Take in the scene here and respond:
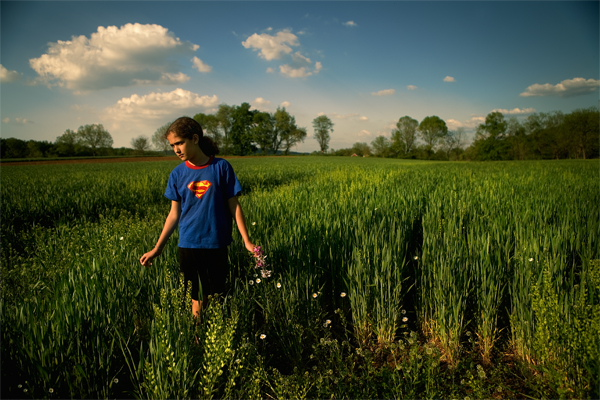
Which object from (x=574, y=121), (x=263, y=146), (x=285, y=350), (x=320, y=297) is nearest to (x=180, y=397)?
(x=285, y=350)

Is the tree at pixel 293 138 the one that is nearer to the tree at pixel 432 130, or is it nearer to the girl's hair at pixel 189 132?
the tree at pixel 432 130

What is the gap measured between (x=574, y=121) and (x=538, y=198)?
61.7 meters

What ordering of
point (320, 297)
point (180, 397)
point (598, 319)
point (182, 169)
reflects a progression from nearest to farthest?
point (598, 319)
point (180, 397)
point (182, 169)
point (320, 297)

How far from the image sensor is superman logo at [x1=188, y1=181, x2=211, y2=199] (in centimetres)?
234

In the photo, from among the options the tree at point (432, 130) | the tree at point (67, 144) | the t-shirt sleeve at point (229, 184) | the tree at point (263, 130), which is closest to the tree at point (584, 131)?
the tree at point (432, 130)

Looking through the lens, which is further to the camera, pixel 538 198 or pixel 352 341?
pixel 538 198

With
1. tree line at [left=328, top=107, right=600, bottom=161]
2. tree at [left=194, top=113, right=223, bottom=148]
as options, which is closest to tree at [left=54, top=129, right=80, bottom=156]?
tree at [left=194, top=113, right=223, bottom=148]

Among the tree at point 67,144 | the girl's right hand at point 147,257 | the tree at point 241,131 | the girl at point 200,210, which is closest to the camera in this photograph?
the girl's right hand at point 147,257

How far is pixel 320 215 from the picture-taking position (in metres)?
3.74

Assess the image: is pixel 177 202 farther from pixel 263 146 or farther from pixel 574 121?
pixel 263 146

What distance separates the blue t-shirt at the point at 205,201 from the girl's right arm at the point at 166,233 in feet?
0.31

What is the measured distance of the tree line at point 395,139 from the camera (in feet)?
161

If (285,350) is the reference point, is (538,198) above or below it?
above

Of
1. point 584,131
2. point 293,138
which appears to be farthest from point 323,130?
point 584,131
